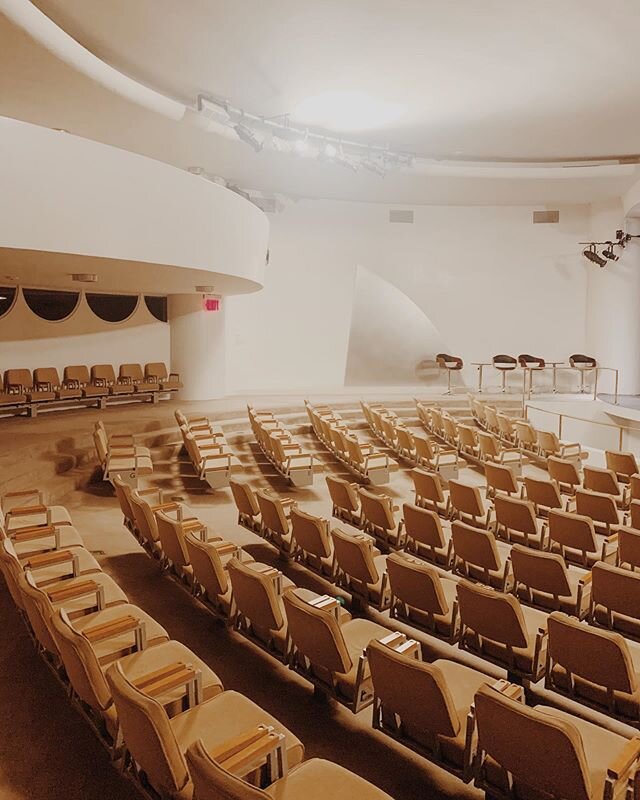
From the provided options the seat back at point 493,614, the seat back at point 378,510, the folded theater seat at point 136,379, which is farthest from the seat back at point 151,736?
the folded theater seat at point 136,379

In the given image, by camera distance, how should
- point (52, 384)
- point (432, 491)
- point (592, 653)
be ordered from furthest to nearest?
point (52, 384)
point (432, 491)
point (592, 653)

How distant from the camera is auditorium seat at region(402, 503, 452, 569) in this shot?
4.54 m

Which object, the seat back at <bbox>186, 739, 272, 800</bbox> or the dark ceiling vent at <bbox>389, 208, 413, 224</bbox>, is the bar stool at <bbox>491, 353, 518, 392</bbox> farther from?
the seat back at <bbox>186, 739, 272, 800</bbox>

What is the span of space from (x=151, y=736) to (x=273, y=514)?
2.88 m

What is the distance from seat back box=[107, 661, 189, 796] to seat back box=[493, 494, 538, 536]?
3.48 m

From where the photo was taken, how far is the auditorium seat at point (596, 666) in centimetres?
258

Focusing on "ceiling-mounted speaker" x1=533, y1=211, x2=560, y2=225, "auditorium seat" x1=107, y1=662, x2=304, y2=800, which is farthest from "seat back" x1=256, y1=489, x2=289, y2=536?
"ceiling-mounted speaker" x1=533, y1=211, x2=560, y2=225

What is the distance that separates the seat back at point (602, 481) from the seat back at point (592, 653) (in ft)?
12.6

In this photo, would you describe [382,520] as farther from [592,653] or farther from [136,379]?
[136,379]

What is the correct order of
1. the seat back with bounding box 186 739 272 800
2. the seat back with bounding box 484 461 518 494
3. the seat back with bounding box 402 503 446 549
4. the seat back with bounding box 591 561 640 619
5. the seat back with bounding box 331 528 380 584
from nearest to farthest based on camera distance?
the seat back with bounding box 186 739 272 800
the seat back with bounding box 591 561 640 619
the seat back with bounding box 331 528 380 584
the seat back with bounding box 402 503 446 549
the seat back with bounding box 484 461 518 494

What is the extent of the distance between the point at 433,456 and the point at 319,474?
1.59m

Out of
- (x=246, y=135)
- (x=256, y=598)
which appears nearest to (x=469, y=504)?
(x=256, y=598)

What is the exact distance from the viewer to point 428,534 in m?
4.59

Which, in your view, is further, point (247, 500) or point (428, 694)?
point (247, 500)
